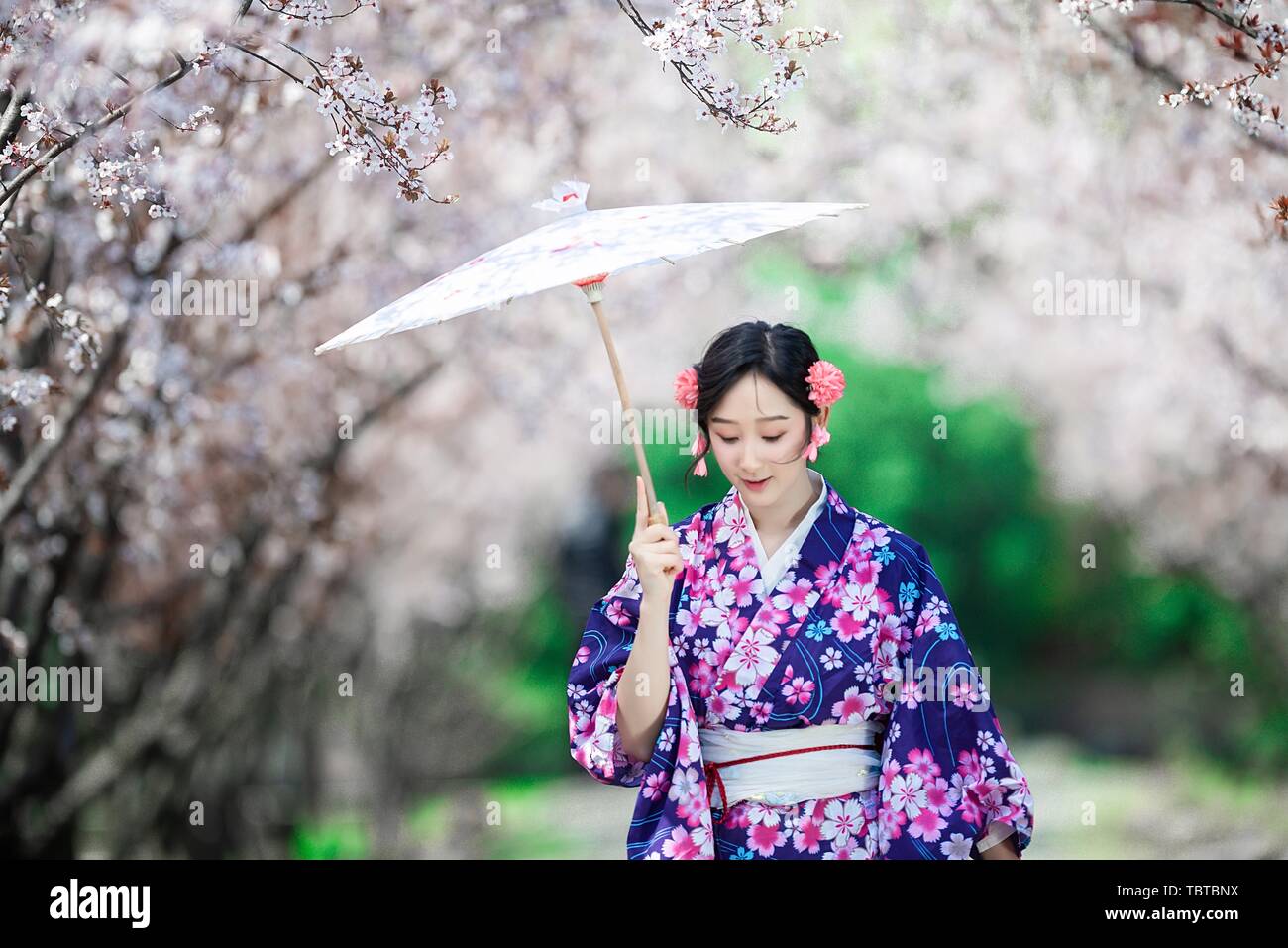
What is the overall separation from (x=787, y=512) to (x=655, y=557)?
49 cm

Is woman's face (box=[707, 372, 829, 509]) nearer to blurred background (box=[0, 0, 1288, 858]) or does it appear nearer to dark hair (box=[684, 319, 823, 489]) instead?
dark hair (box=[684, 319, 823, 489])

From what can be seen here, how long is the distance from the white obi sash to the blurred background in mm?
4050

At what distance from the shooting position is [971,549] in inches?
299

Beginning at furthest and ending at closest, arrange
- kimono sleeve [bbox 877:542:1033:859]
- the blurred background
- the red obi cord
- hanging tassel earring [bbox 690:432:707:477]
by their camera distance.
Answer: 1. the blurred background
2. hanging tassel earring [bbox 690:432:707:477]
3. the red obi cord
4. kimono sleeve [bbox 877:542:1033:859]

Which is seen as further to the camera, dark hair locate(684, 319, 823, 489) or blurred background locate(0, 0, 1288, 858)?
blurred background locate(0, 0, 1288, 858)

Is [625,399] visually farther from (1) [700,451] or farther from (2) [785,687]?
(2) [785,687]

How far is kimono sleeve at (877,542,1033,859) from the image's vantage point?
2830mm

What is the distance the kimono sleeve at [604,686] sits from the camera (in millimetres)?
2988

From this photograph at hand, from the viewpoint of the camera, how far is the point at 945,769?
9.37ft

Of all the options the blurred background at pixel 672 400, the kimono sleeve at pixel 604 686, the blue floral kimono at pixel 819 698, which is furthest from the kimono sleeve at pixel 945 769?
the blurred background at pixel 672 400

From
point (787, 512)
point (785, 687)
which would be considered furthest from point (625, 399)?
Result: point (785, 687)

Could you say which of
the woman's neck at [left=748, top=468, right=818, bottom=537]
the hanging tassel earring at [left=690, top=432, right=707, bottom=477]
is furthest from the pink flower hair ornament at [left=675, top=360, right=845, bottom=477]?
the woman's neck at [left=748, top=468, right=818, bottom=537]

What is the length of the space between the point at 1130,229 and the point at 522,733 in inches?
175
